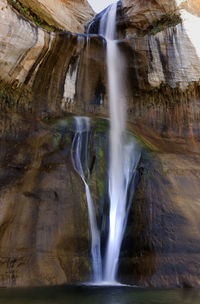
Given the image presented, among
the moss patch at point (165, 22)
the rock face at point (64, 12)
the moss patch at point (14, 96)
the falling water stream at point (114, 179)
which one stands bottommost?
the falling water stream at point (114, 179)

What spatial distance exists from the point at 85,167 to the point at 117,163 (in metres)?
0.95

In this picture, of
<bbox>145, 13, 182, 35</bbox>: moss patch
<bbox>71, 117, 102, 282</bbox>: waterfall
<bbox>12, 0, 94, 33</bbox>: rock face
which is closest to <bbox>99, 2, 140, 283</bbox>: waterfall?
<bbox>71, 117, 102, 282</bbox>: waterfall

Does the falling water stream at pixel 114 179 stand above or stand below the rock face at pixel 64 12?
below

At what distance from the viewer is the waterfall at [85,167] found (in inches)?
303

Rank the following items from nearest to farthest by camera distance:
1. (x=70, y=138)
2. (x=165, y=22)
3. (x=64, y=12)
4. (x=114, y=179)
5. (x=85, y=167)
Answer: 1. (x=114, y=179)
2. (x=85, y=167)
3. (x=70, y=138)
4. (x=165, y=22)
5. (x=64, y=12)

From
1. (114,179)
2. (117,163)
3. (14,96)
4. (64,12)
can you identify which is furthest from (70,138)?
(64,12)

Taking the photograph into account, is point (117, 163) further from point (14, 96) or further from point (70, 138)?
point (14, 96)

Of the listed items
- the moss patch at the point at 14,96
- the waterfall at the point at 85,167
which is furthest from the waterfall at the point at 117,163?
the moss patch at the point at 14,96

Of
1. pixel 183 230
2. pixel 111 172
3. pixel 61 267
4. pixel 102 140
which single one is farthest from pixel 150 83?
pixel 61 267

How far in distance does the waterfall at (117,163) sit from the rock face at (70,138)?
0.80ft

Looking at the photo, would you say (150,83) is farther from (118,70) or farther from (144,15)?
(144,15)

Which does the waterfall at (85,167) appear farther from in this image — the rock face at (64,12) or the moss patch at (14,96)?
the rock face at (64,12)

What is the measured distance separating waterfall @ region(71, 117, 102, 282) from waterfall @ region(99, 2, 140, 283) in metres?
0.23

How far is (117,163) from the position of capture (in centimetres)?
922
